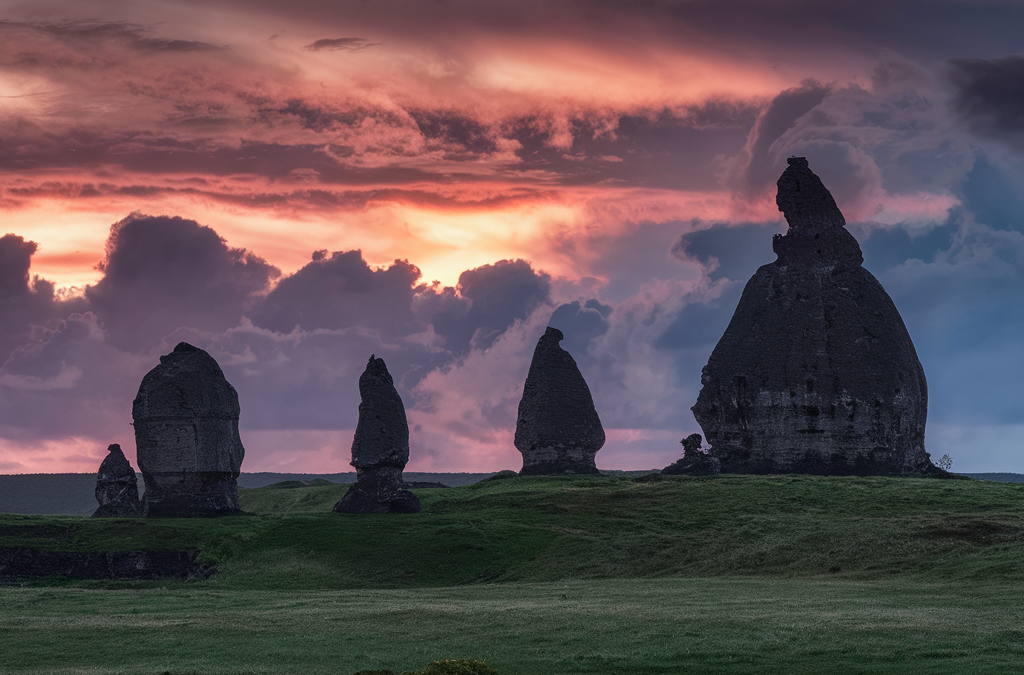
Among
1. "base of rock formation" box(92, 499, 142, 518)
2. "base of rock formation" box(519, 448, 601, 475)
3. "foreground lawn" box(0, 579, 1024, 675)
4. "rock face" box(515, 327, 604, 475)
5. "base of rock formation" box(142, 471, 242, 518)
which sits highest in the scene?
"rock face" box(515, 327, 604, 475)

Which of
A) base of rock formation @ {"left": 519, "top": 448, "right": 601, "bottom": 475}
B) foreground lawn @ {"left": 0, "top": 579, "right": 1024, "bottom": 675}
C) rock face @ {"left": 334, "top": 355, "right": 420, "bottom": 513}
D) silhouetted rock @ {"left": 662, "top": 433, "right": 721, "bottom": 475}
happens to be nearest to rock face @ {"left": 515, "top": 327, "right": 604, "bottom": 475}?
base of rock formation @ {"left": 519, "top": 448, "right": 601, "bottom": 475}

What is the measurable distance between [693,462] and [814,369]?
30.2 ft

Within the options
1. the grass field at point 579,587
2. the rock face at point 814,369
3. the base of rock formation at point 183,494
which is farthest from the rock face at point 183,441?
the rock face at point 814,369

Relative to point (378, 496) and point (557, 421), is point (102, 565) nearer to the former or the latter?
point (378, 496)

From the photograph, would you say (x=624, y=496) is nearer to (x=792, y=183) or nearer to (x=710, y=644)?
(x=792, y=183)

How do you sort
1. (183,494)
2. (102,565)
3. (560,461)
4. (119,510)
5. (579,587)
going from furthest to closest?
(560,461)
(119,510)
(183,494)
(102,565)
(579,587)

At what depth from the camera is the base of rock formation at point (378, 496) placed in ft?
192

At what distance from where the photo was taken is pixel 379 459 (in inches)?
2299

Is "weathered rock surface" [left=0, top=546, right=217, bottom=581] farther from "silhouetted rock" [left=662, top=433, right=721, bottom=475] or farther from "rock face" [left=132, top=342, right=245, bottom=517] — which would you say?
"silhouetted rock" [left=662, top=433, right=721, bottom=475]

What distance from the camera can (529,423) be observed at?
7975cm

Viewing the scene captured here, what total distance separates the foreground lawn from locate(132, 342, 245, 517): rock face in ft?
51.6

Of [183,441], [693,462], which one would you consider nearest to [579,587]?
[183,441]

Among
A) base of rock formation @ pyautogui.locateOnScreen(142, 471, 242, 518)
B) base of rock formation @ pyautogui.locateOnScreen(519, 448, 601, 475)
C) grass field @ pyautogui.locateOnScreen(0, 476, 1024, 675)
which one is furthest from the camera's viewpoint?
base of rock formation @ pyautogui.locateOnScreen(519, 448, 601, 475)

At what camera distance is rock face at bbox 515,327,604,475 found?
78.6 metres
